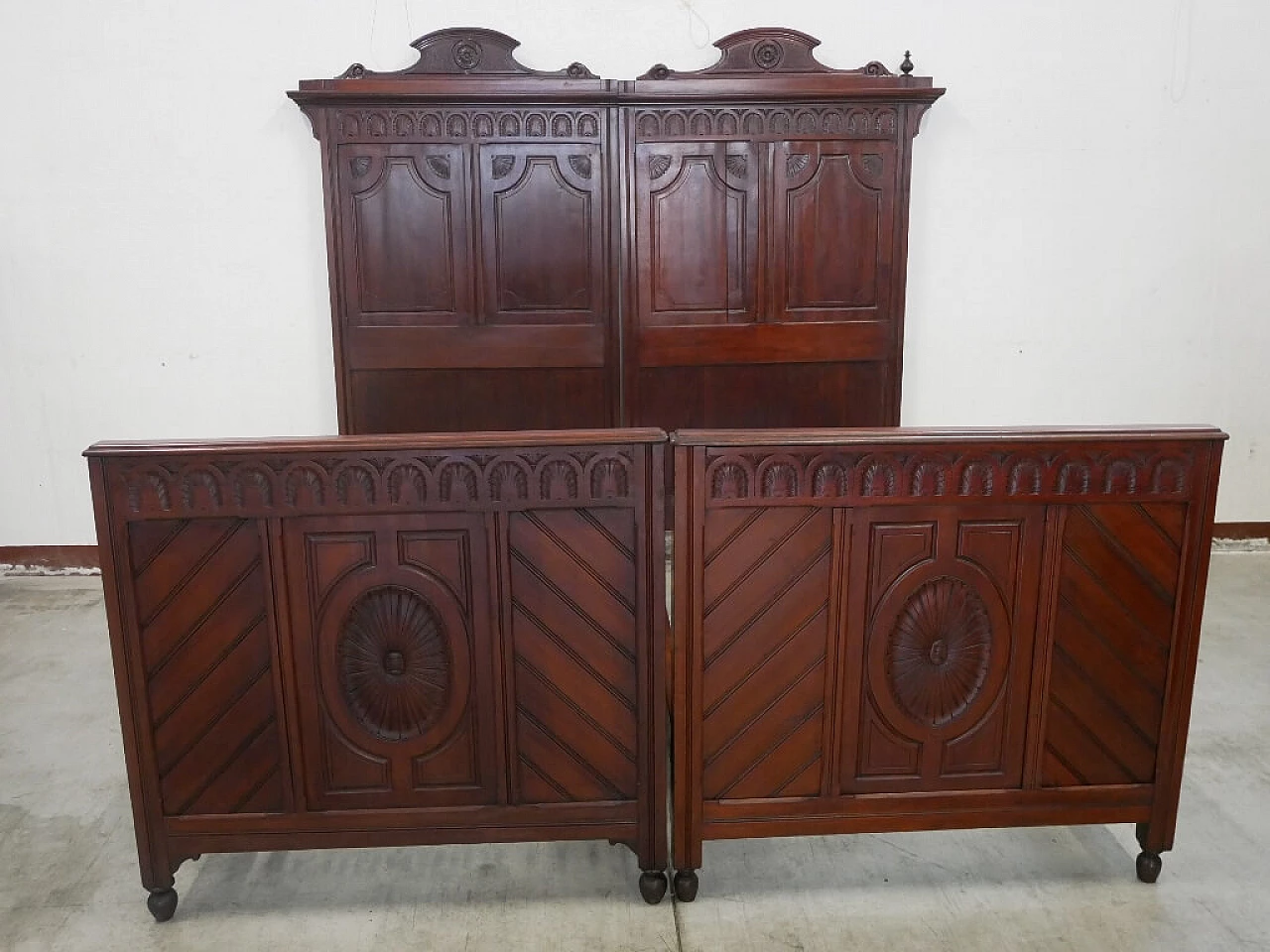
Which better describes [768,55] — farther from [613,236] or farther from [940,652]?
[940,652]

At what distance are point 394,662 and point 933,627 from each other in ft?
3.79

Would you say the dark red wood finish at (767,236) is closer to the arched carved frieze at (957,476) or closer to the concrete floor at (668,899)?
the concrete floor at (668,899)

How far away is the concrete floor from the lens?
202 centimetres

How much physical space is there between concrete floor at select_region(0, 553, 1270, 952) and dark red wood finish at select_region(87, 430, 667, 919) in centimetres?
15

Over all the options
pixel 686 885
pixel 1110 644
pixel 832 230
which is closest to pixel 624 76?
pixel 832 230

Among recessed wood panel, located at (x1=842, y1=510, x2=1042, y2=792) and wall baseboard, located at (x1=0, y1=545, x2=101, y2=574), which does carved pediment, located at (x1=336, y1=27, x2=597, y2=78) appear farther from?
recessed wood panel, located at (x1=842, y1=510, x2=1042, y2=792)

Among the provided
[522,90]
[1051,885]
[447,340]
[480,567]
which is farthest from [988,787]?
[522,90]

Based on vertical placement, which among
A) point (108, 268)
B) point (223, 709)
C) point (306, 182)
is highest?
point (306, 182)

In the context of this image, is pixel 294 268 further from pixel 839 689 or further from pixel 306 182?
pixel 839 689

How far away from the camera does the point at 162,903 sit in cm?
206

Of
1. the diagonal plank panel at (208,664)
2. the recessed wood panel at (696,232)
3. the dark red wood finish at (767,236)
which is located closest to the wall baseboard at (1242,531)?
the dark red wood finish at (767,236)

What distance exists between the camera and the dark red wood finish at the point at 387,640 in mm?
1898

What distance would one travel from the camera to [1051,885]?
2.19 m

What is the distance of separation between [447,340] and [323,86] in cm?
114
